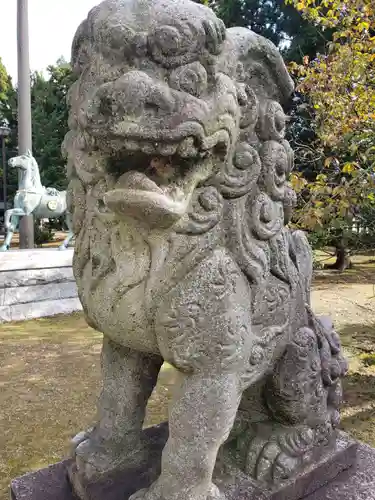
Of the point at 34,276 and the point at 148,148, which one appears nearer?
the point at 148,148

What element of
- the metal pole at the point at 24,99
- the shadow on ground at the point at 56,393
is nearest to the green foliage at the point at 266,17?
the metal pole at the point at 24,99

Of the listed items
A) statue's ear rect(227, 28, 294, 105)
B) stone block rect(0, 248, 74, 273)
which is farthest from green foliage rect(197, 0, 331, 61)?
statue's ear rect(227, 28, 294, 105)

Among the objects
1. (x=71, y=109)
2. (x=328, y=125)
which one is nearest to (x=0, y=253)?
(x=328, y=125)

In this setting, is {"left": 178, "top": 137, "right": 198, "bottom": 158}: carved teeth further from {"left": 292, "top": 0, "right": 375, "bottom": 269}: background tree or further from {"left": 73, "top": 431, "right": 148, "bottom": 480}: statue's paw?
{"left": 292, "top": 0, "right": 375, "bottom": 269}: background tree

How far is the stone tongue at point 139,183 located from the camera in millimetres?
1059

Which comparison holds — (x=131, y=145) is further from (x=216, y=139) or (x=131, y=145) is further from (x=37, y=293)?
(x=37, y=293)

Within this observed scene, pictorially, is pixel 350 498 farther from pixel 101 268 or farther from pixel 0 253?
pixel 0 253

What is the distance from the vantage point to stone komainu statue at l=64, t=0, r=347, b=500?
1.04 m

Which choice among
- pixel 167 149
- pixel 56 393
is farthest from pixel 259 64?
pixel 56 393

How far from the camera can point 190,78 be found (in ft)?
3.44

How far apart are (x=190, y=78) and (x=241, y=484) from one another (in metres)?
1.13

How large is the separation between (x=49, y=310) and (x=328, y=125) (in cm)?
430

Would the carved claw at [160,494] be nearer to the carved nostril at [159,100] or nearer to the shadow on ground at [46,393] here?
the carved nostril at [159,100]

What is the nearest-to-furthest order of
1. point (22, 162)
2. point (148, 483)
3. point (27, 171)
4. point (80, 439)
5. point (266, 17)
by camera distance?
point (148, 483), point (80, 439), point (22, 162), point (27, 171), point (266, 17)
